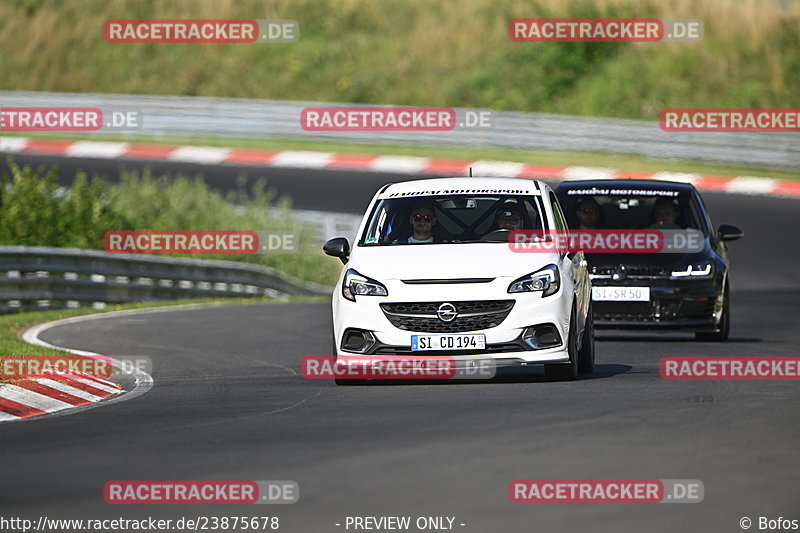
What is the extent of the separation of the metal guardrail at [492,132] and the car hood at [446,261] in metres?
24.7

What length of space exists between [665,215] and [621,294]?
1.15 meters

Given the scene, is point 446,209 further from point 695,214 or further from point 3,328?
point 3,328

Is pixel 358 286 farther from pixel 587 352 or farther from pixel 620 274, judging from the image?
pixel 620 274

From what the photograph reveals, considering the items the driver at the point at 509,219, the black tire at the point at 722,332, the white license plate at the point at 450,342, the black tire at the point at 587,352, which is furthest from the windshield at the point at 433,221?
the black tire at the point at 722,332

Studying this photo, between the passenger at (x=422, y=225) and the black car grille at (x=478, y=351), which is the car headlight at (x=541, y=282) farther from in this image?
the passenger at (x=422, y=225)

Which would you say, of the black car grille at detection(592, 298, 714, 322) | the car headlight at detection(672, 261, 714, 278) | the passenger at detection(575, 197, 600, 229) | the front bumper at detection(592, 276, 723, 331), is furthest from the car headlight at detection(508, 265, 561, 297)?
the passenger at detection(575, 197, 600, 229)

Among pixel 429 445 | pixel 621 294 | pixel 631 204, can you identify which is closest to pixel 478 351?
pixel 429 445

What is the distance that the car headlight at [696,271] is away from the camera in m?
16.4

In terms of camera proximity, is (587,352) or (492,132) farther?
(492,132)

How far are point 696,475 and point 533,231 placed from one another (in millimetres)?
5162

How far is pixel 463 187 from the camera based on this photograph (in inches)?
520

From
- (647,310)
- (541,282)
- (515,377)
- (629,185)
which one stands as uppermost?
(629,185)

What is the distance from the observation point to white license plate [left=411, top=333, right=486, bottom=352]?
11961 millimetres

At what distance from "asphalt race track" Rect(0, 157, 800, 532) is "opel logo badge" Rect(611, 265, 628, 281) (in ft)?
3.76
